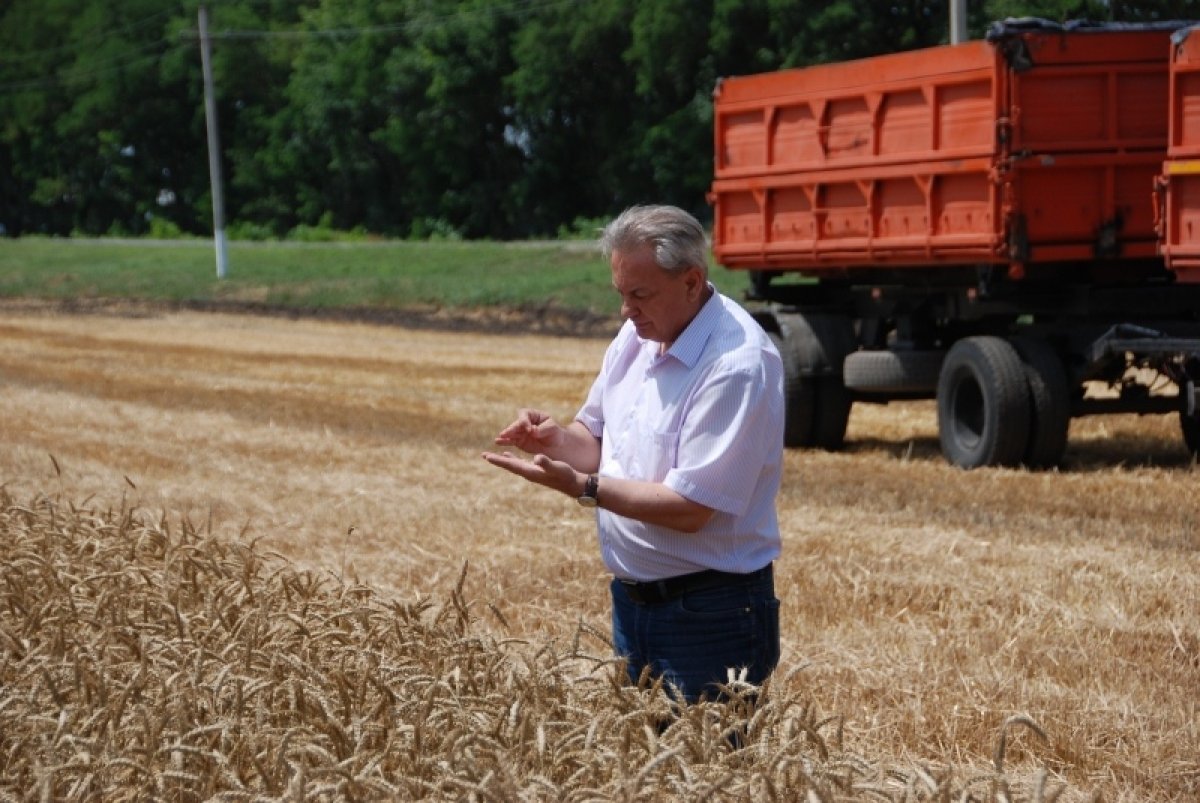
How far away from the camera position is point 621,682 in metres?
4.65

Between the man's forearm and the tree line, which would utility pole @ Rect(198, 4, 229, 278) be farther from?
the man's forearm

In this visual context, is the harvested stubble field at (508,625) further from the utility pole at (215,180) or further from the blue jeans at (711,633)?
the utility pole at (215,180)

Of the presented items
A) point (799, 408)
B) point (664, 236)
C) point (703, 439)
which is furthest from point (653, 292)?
point (799, 408)

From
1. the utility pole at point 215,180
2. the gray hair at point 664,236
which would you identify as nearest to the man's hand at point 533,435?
the gray hair at point 664,236

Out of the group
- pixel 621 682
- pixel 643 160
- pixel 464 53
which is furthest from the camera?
pixel 464 53

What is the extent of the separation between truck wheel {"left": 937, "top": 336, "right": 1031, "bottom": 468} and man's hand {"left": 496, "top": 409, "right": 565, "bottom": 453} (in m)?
7.41

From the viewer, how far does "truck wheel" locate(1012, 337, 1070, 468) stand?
482 inches

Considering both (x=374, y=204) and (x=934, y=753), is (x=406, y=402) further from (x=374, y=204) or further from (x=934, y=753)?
(x=374, y=204)

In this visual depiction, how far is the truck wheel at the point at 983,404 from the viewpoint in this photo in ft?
40.2

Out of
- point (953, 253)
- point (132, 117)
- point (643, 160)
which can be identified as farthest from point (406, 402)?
point (132, 117)

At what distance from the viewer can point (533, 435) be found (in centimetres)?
521

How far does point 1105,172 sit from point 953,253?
41.9 inches

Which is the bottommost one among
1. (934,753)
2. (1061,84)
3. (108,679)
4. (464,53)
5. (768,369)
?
(934,753)

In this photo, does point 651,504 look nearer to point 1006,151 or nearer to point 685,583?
point 685,583
